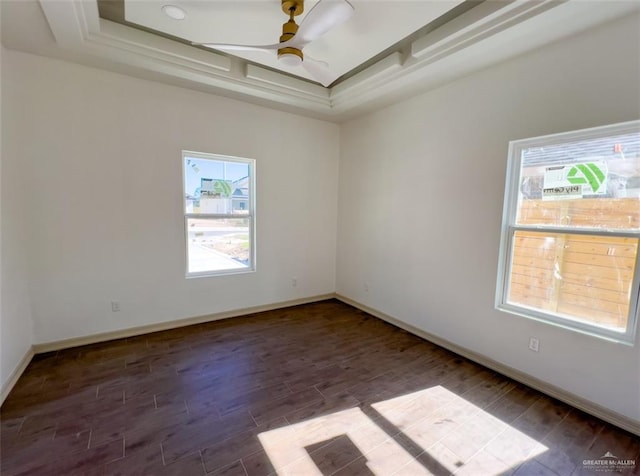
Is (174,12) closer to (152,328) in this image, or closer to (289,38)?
(289,38)

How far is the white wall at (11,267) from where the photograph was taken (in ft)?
7.43

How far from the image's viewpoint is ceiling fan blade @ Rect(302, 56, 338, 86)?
2.29m

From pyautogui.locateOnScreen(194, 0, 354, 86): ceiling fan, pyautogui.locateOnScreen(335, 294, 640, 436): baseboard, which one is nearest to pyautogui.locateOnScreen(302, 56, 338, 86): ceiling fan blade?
pyautogui.locateOnScreen(194, 0, 354, 86): ceiling fan

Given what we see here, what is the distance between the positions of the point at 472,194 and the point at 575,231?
0.87 m

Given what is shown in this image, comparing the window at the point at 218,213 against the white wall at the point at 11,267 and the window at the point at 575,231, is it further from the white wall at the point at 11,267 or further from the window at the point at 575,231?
the window at the point at 575,231

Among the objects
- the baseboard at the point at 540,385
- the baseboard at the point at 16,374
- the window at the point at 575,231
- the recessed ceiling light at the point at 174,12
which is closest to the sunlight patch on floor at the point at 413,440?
the baseboard at the point at 540,385

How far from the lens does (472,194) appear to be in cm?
287

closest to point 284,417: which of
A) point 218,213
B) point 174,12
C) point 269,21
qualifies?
point 218,213

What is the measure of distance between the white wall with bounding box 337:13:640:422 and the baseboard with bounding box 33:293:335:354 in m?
1.27

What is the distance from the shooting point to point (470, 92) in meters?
2.82

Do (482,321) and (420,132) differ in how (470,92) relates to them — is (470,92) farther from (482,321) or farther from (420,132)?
(482,321)

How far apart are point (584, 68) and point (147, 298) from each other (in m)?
4.51

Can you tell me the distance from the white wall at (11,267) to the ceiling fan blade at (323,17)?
2.52 meters

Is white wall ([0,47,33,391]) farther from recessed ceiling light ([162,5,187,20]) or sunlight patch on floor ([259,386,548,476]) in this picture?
sunlight patch on floor ([259,386,548,476])
